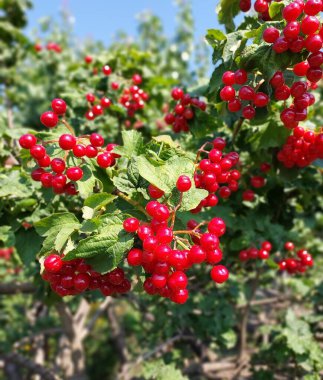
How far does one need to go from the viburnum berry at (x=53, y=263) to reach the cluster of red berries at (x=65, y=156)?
1.38ft

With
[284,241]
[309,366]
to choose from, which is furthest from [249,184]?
[309,366]

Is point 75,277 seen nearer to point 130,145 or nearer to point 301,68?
point 130,145

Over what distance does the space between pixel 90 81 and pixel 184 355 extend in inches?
144

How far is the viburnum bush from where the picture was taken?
65.4 inches

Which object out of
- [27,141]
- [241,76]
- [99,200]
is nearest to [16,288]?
[27,141]

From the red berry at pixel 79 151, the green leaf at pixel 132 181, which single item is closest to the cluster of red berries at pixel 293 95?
the green leaf at pixel 132 181

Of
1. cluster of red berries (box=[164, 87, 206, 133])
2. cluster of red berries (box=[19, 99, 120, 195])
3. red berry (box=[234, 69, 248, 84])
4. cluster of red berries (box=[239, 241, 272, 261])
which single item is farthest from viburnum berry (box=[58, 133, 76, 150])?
cluster of red berries (box=[239, 241, 272, 261])

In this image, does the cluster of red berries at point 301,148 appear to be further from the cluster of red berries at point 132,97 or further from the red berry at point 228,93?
the cluster of red berries at point 132,97

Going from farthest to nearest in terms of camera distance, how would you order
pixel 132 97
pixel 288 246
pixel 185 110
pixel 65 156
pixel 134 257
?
pixel 132 97
pixel 288 246
pixel 185 110
pixel 65 156
pixel 134 257

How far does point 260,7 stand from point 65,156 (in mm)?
1451

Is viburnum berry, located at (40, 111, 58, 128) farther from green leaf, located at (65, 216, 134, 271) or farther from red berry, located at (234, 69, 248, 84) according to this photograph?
red berry, located at (234, 69, 248, 84)

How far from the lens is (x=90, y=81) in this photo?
410 centimetres

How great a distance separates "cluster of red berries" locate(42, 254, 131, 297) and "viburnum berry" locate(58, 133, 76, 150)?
0.58m

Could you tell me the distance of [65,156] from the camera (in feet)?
6.49
